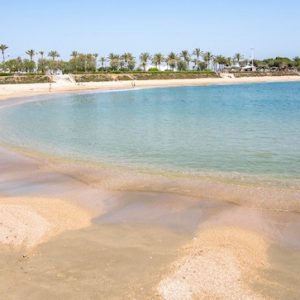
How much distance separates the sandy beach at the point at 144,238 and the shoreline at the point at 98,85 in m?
56.6

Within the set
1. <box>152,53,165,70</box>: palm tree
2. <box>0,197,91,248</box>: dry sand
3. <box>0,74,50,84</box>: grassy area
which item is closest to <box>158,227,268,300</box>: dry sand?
<box>0,197,91,248</box>: dry sand

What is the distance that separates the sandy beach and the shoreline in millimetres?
56563

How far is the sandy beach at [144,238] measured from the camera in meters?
7.44

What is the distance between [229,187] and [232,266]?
6025mm

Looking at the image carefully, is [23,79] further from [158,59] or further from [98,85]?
[158,59]

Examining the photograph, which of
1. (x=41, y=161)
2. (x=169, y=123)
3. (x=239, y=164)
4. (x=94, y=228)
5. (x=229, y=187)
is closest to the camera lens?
(x=94, y=228)

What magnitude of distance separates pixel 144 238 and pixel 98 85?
301 feet

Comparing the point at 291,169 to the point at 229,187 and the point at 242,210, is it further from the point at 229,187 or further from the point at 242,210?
the point at 242,210

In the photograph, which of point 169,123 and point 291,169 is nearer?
point 291,169

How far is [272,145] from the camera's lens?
21688 millimetres

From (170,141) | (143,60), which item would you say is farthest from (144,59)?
(170,141)

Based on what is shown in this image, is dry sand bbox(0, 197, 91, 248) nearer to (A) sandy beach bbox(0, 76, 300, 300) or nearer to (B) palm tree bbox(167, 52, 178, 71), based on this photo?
(A) sandy beach bbox(0, 76, 300, 300)

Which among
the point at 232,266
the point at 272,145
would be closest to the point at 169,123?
the point at 272,145

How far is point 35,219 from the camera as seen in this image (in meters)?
10.9
